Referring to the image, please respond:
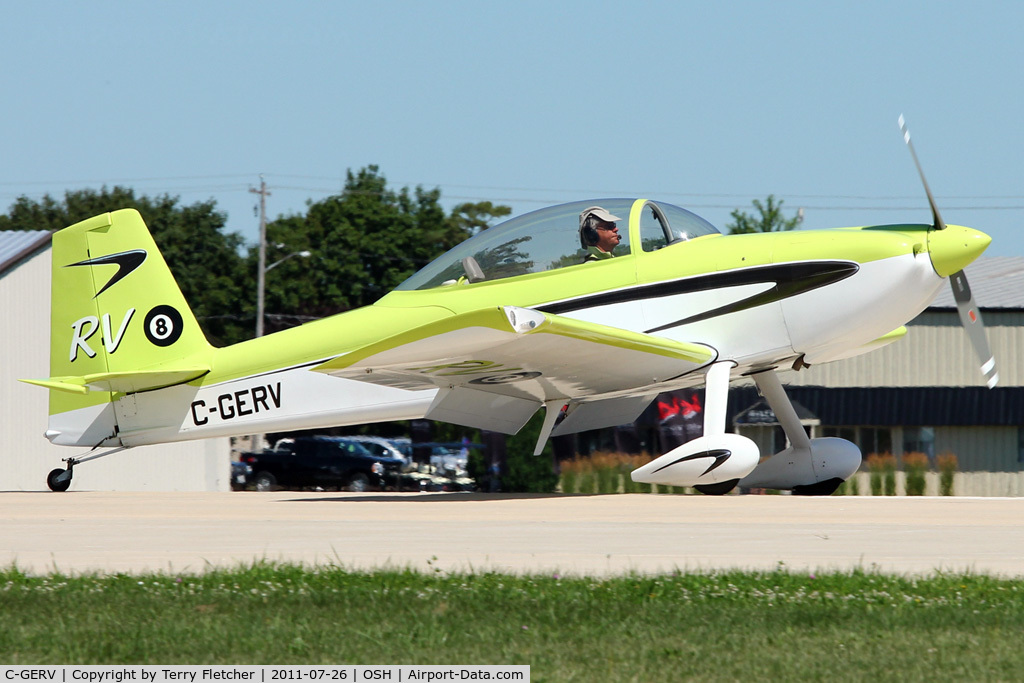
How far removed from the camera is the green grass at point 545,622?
3922 mm

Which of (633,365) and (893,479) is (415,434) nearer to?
(893,479)

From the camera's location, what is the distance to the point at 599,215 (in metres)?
10.9

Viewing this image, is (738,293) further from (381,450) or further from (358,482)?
(381,450)

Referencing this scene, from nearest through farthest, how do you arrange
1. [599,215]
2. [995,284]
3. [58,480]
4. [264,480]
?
[599,215]
[58,480]
[264,480]
[995,284]

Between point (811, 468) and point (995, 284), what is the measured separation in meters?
30.4

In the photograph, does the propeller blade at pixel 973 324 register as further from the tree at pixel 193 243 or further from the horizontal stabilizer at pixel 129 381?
the tree at pixel 193 243

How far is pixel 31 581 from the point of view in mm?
5328

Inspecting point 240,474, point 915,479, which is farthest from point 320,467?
point 915,479

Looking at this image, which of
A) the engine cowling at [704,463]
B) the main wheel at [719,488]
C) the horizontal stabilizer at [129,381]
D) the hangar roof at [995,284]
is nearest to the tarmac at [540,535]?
the main wheel at [719,488]

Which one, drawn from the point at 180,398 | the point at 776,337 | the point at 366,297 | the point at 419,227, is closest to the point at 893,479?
the point at 776,337

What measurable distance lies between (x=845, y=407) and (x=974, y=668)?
3067cm

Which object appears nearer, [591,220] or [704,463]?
[704,463]

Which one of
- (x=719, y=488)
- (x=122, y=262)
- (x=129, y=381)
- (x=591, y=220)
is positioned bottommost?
(x=719, y=488)

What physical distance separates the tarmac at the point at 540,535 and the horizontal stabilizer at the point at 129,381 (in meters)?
1.96
